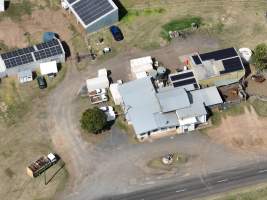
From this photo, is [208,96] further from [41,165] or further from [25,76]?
[25,76]

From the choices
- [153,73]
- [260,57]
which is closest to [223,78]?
[260,57]

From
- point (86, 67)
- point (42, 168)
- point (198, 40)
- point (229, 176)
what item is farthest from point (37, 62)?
point (229, 176)

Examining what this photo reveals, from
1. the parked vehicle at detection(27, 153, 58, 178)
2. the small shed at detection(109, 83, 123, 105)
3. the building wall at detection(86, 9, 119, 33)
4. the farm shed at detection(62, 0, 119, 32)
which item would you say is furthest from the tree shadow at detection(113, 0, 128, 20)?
the parked vehicle at detection(27, 153, 58, 178)

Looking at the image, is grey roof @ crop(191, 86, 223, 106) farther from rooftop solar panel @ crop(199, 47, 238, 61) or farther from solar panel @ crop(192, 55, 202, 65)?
rooftop solar panel @ crop(199, 47, 238, 61)

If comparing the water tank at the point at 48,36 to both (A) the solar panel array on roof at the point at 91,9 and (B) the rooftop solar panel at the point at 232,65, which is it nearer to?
(A) the solar panel array on roof at the point at 91,9

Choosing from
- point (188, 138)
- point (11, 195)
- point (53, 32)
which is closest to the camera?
point (11, 195)

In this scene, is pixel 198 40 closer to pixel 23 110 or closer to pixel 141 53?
pixel 141 53
